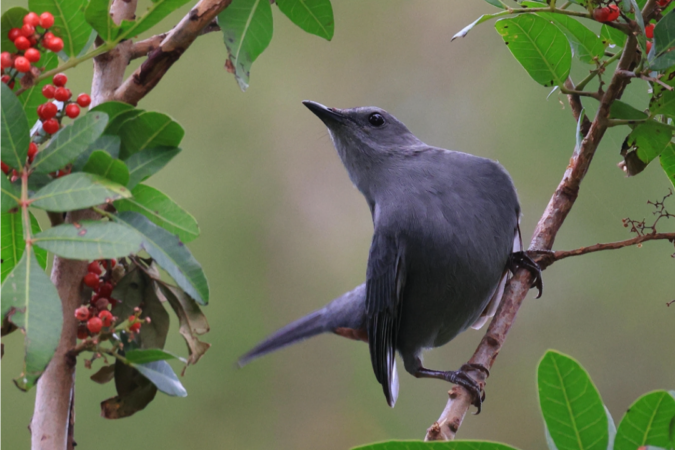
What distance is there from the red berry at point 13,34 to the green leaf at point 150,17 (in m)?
0.22

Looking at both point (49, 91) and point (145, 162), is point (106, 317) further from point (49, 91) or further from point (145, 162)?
point (49, 91)

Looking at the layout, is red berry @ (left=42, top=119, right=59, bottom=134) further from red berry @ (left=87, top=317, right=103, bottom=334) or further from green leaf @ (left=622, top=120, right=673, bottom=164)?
green leaf @ (left=622, top=120, right=673, bottom=164)

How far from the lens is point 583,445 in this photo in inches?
53.4

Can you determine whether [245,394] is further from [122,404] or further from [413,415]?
[122,404]

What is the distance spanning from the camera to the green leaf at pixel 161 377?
1.62 m

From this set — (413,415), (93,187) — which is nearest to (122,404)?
(93,187)

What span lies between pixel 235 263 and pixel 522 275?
4.01 meters

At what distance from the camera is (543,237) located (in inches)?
98.7

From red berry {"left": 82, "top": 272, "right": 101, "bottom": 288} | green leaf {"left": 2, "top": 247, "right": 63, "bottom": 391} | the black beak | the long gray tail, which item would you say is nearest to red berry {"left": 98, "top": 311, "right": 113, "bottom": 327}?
red berry {"left": 82, "top": 272, "right": 101, "bottom": 288}

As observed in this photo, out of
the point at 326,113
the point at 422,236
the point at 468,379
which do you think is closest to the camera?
the point at 468,379

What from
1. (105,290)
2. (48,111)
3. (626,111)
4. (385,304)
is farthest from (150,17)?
(385,304)

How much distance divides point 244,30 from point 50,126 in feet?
2.04

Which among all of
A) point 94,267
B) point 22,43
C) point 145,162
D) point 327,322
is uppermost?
point 22,43

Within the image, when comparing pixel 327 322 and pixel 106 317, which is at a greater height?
pixel 106 317
